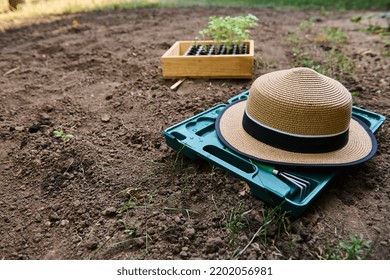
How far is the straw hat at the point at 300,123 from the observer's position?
1676 millimetres

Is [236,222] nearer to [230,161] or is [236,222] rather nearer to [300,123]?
[230,161]

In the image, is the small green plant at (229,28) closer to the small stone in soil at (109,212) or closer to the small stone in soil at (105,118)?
the small stone in soil at (105,118)

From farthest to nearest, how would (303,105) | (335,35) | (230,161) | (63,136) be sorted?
(335,35)
(63,136)
(230,161)
(303,105)

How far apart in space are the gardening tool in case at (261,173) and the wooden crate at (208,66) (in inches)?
43.9

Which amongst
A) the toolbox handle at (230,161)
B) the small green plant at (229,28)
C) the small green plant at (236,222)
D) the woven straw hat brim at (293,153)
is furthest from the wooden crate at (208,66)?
the small green plant at (236,222)

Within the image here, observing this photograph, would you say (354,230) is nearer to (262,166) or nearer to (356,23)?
(262,166)

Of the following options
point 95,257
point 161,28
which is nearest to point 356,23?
point 161,28

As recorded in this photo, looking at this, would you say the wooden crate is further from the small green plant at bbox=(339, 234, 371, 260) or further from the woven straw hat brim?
the small green plant at bbox=(339, 234, 371, 260)

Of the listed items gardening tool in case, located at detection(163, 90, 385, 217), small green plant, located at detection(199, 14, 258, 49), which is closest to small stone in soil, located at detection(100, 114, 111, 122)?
gardening tool in case, located at detection(163, 90, 385, 217)

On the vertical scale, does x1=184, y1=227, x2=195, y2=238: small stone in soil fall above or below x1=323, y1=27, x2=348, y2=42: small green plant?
above

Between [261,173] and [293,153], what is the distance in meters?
0.22

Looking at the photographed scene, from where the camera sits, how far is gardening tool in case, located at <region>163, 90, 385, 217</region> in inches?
61.7

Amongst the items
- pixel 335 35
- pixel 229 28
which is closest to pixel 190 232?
pixel 229 28

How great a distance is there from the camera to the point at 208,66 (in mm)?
3045
